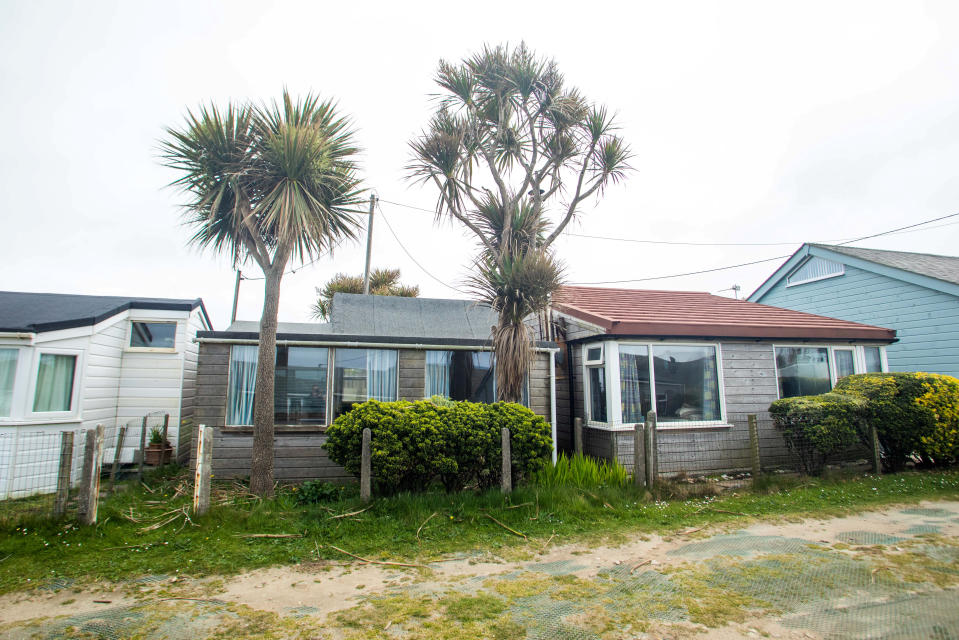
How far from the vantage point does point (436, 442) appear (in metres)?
6.15

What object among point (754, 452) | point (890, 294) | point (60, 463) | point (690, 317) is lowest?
point (754, 452)

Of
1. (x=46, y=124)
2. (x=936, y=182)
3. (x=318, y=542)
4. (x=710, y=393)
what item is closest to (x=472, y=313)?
(x=710, y=393)

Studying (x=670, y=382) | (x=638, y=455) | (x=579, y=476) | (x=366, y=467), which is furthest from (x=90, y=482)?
(x=670, y=382)

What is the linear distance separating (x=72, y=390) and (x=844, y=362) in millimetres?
14877

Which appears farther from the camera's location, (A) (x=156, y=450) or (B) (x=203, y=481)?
(A) (x=156, y=450)

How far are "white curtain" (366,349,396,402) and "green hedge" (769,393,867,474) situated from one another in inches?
268

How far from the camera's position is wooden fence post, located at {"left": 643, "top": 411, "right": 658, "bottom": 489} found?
23.1ft

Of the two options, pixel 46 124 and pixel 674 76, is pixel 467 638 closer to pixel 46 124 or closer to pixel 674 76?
pixel 674 76

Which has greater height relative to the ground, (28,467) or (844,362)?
(844,362)

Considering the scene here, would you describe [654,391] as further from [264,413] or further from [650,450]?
[264,413]

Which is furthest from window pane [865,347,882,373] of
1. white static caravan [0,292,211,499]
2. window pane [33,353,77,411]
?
window pane [33,353,77,411]

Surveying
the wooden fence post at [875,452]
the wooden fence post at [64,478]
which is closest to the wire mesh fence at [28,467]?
the wooden fence post at [64,478]

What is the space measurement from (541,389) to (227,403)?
212 inches

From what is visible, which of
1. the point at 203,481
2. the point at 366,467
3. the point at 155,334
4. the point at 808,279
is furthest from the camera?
the point at 808,279
